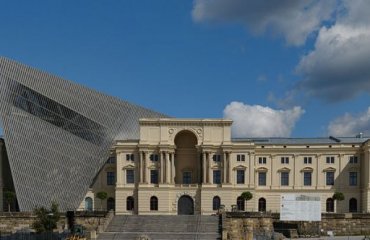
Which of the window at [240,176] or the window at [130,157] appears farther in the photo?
the window at [130,157]

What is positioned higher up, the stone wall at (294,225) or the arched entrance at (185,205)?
the arched entrance at (185,205)

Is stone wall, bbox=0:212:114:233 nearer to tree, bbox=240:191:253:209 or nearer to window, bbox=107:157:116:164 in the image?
A: window, bbox=107:157:116:164

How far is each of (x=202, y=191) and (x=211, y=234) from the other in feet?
50.6

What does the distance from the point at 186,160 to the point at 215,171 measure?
5.52 m

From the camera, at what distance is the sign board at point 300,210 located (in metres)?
72.0

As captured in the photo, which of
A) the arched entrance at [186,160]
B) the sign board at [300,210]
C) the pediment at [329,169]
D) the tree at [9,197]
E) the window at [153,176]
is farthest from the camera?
the arched entrance at [186,160]

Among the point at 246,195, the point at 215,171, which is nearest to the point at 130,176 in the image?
the point at 215,171

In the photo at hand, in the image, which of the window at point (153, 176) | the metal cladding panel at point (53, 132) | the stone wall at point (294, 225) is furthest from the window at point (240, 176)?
the metal cladding panel at point (53, 132)

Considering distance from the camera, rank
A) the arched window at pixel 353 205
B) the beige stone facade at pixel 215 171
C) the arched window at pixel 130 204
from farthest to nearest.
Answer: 1. the arched window at pixel 353 205
2. the arched window at pixel 130 204
3. the beige stone facade at pixel 215 171

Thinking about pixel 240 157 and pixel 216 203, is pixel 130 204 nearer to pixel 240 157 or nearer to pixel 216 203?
pixel 216 203

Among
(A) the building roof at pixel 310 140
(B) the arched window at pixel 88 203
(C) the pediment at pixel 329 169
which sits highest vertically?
(A) the building roof at pixel 310 140

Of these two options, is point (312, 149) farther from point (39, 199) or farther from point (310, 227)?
point (39, 199)

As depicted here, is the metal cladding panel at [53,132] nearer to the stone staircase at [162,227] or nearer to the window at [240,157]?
the stone staircase at [162,227]

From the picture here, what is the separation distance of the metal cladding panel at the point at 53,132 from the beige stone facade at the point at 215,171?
13.0ft
